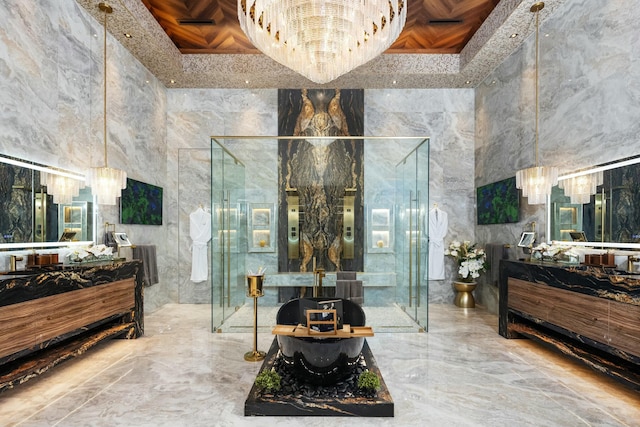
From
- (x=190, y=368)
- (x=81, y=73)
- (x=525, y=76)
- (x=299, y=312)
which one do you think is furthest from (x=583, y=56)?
(x=81, y=73)

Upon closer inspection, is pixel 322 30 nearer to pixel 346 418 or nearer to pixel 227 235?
pixel 227 235

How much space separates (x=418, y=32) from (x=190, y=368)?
5.08 m

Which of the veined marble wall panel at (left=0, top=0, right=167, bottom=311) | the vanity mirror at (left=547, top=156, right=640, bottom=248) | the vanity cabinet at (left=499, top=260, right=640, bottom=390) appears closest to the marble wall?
the veined marble wall panel at (left=0, top=0, right=167, bottom=311)

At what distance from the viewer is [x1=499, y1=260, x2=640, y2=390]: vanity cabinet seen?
2637mm

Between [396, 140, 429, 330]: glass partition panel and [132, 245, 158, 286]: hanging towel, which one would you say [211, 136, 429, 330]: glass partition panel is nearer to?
[396, 140, 429, 330]: glass partition panel

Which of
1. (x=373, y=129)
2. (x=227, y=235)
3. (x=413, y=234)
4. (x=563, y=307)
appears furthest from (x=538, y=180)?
(x=227, y=235)

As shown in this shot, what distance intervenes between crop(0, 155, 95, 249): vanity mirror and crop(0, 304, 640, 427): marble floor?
1.23 meters

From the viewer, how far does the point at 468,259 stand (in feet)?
18.4

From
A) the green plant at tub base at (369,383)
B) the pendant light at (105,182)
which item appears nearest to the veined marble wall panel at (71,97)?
the pendant light at (105,182)

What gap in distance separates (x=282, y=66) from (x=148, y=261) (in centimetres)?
353

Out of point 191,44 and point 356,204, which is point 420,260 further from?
point 191,44

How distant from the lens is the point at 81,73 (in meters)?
4.06

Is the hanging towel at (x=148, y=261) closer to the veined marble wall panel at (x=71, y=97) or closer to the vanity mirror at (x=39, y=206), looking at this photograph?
the veined marble wall panel at (x=71, y=97)

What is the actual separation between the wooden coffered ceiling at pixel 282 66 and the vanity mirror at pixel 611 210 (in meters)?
2.05
